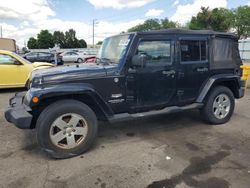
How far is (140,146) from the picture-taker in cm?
414

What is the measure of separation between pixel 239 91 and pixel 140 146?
2764 mm

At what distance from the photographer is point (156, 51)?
436 centimetres

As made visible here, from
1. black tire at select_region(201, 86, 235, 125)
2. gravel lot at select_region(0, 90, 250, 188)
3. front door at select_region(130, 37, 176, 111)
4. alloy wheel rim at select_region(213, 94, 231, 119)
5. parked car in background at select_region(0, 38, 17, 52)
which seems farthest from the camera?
parked car in background at select_region(0, 38, 17, 52)

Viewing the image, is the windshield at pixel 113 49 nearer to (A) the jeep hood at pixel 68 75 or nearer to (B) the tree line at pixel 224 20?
(A) the jeep hood at pixel 68 75

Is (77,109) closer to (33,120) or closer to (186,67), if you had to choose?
(33,120)

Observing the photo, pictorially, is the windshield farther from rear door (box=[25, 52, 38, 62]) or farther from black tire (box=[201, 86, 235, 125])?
rear door (box=[25, 52, 38, 62])

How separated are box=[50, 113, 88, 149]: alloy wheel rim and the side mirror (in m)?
1.22

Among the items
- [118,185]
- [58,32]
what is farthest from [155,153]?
[58,32]

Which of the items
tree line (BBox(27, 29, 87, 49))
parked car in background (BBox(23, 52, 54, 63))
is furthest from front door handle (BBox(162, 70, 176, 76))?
tree line (BBox(27, 29, 87, 49))

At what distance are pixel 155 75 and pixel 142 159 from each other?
4.85 feet

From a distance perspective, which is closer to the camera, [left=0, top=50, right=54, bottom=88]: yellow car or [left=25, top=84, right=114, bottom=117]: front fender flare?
[left=25, top=84, right=114, bottom=117]: front fender flare

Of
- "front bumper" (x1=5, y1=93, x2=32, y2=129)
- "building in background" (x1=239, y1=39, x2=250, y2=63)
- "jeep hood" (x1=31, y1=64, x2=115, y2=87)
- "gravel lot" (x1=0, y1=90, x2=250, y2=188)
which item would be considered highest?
"building in background" (x1=239, y1=39, x2=250, y2=63)

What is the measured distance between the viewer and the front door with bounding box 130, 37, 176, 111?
4.22 meters

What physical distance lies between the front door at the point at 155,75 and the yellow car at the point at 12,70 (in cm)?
572
